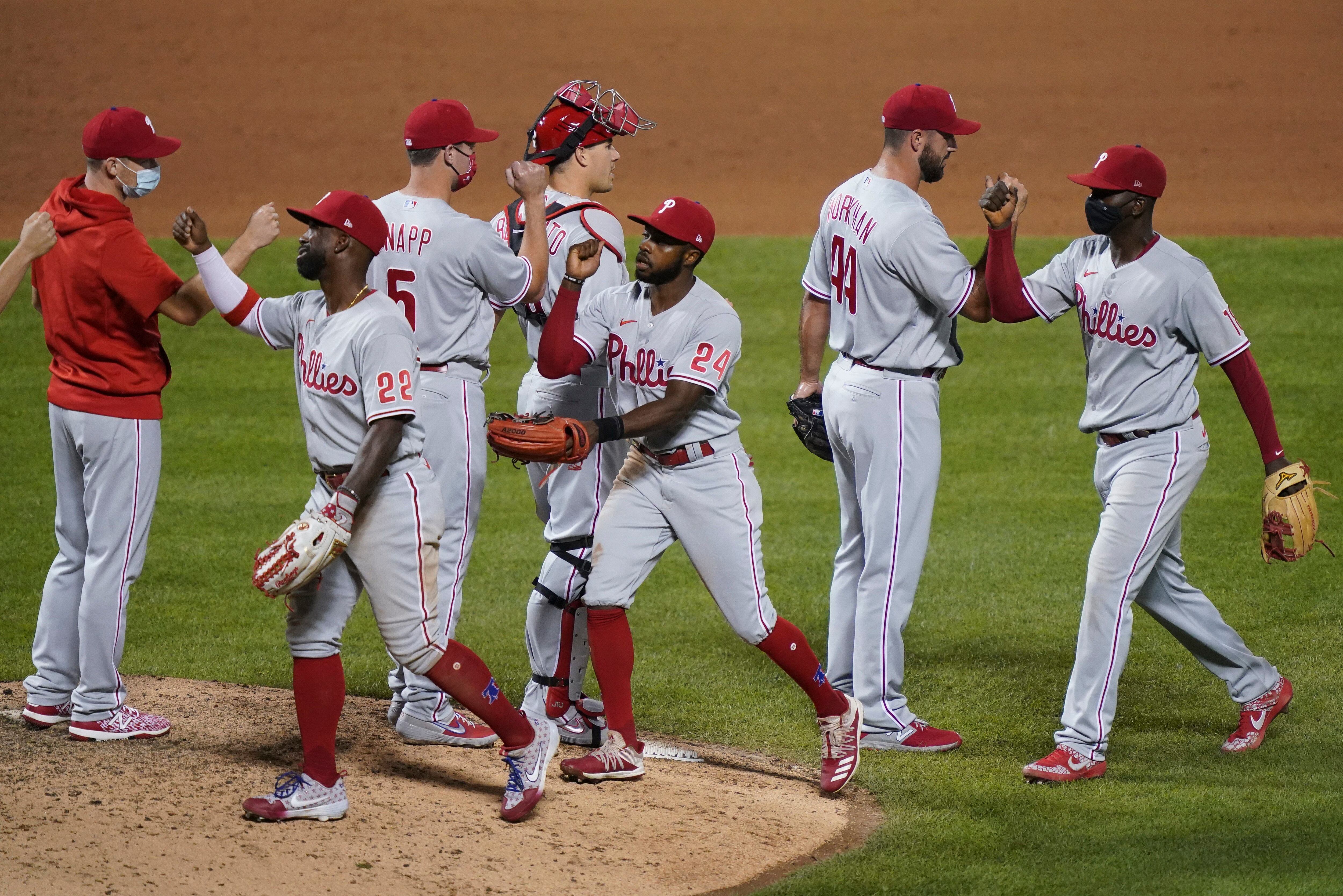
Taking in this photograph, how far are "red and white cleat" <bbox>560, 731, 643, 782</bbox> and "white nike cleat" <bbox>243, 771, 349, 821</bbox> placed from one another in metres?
0.77

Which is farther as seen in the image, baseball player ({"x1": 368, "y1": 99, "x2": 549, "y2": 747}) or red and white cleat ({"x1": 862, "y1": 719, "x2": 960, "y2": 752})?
red and white cleat ({"x1": 862, "y1": 719, "x2": 960, "y2": 752})

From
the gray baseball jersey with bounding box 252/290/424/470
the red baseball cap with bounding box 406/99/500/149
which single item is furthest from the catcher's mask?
the gray baseball jersey with bounding box 252/290/424/470

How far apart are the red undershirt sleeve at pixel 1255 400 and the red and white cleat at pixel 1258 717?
3.04 ft

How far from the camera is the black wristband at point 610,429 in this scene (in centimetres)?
445

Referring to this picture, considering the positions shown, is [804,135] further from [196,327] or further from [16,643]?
[16,643]

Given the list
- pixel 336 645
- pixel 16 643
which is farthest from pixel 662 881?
pixel 16 643

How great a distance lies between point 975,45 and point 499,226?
17.4m

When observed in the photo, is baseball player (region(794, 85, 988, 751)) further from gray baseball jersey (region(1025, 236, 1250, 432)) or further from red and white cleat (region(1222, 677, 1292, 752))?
red and white cleat (region(1222, 677, 1292, 752))

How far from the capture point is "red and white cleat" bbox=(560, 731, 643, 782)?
4672 millimetres

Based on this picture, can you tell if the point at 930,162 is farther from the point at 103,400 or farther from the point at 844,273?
the point at 103,400

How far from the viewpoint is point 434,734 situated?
198 inches

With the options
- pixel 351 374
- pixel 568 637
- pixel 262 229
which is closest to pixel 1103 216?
pixel 568 637

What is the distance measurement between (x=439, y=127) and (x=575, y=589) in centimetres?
166

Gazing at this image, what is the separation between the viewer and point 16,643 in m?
6.39
